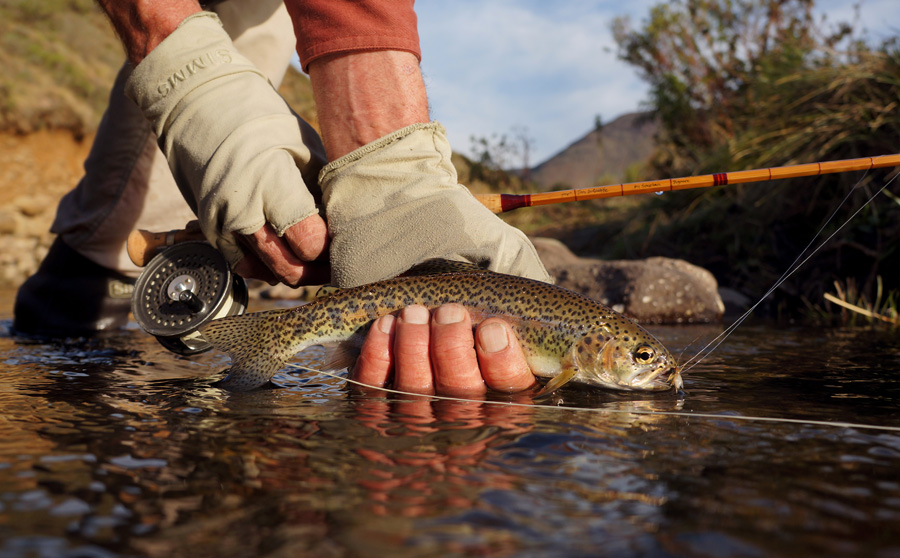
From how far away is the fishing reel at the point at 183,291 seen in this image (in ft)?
9.90

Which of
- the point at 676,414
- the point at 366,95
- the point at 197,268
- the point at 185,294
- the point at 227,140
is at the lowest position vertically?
the point at 676,414

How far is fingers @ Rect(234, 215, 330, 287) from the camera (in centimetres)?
284

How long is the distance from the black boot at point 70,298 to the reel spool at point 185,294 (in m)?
2.06

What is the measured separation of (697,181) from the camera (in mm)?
3070

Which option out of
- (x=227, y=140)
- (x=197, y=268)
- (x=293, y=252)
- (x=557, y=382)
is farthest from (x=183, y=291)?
(x=557, y=382)

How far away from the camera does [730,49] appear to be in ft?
37.7

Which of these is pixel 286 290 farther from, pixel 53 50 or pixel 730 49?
pixel 53 50

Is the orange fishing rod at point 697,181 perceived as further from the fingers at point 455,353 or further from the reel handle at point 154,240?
the reel handle at point 154,240

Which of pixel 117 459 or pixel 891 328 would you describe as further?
pixel 891 328

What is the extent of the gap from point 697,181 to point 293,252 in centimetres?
172

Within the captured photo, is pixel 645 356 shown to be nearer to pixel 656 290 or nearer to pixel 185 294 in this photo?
pixel 185 294

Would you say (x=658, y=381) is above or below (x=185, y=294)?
below

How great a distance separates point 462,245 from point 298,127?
93 cm

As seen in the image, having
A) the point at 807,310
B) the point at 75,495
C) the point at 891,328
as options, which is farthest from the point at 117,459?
the point at 807,310
